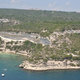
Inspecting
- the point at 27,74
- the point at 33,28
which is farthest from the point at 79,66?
the point at 33,28

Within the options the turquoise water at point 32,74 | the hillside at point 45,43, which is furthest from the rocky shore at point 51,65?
the turquoise water at point 32,74

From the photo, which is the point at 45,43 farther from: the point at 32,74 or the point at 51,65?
the point at 32,74

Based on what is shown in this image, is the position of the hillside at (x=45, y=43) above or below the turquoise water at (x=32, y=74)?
above

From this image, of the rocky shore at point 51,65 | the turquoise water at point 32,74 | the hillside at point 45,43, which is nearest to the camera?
the turquoise water at point 32,74

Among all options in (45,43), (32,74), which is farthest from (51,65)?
(45,43)

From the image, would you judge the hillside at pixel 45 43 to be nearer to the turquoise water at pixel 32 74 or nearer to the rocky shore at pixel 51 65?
the rocky shore at pixel 51 65

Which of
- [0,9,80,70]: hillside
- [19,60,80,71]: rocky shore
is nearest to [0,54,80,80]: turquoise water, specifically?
[19,60,80,71]: rocky shore

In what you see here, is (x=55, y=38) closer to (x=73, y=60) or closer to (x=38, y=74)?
(x=73, y=60)

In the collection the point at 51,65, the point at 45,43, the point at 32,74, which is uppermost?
the point at 45,43
